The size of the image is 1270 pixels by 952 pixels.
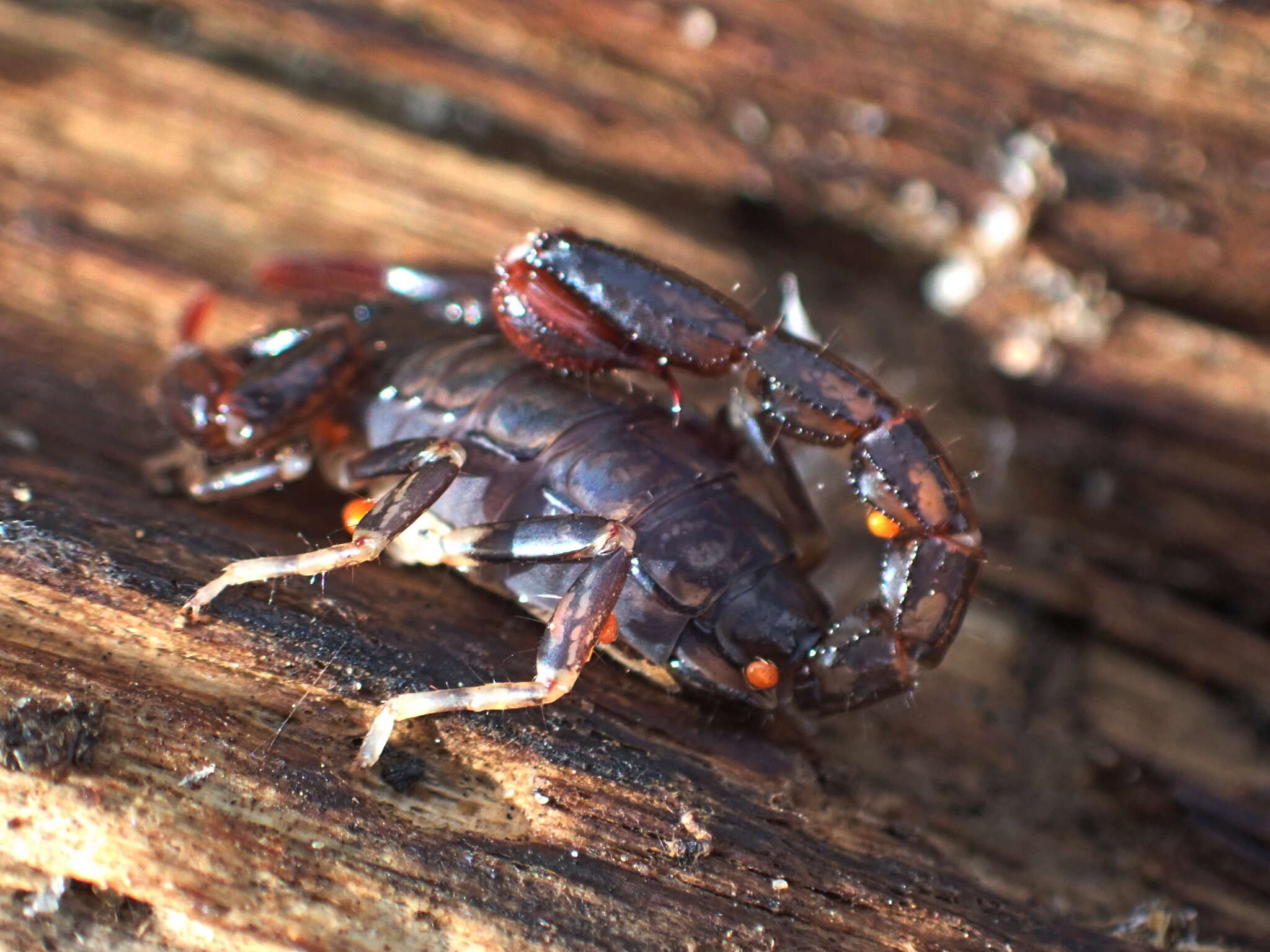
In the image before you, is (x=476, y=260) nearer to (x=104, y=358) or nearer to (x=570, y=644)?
(x=104, y=358)

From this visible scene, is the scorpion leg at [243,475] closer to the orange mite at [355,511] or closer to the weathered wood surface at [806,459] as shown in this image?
the weathered wood surface at [806,459]

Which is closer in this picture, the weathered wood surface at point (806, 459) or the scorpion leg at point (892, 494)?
the weathered wood surface at point (806, 459)

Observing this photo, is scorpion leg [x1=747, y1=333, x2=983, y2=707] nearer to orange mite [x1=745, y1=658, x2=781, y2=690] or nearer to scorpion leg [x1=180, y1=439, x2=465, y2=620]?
orange mite [x1=745, y1=658, x2=781, y2=690]

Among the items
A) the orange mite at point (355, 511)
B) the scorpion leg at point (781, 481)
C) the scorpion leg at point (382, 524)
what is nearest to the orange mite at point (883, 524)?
the scorpion leg at point (781, 481)

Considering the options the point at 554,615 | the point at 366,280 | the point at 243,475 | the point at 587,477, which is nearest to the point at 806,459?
the point at 587,477

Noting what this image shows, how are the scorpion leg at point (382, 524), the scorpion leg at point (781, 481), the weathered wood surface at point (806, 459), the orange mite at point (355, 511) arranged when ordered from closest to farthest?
the weathered wood surface at point (806, 459) → the scorpion leg at point (382, 524) → the orange mite at point (355, 511) → the scorpion leg at point (781, 481)

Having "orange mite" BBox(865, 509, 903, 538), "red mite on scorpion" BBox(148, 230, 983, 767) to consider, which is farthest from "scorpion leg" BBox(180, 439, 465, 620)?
"orange mite" BBox(865, 509, 903, 538)

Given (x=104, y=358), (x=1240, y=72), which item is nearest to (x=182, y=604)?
(x=104, y=358)
